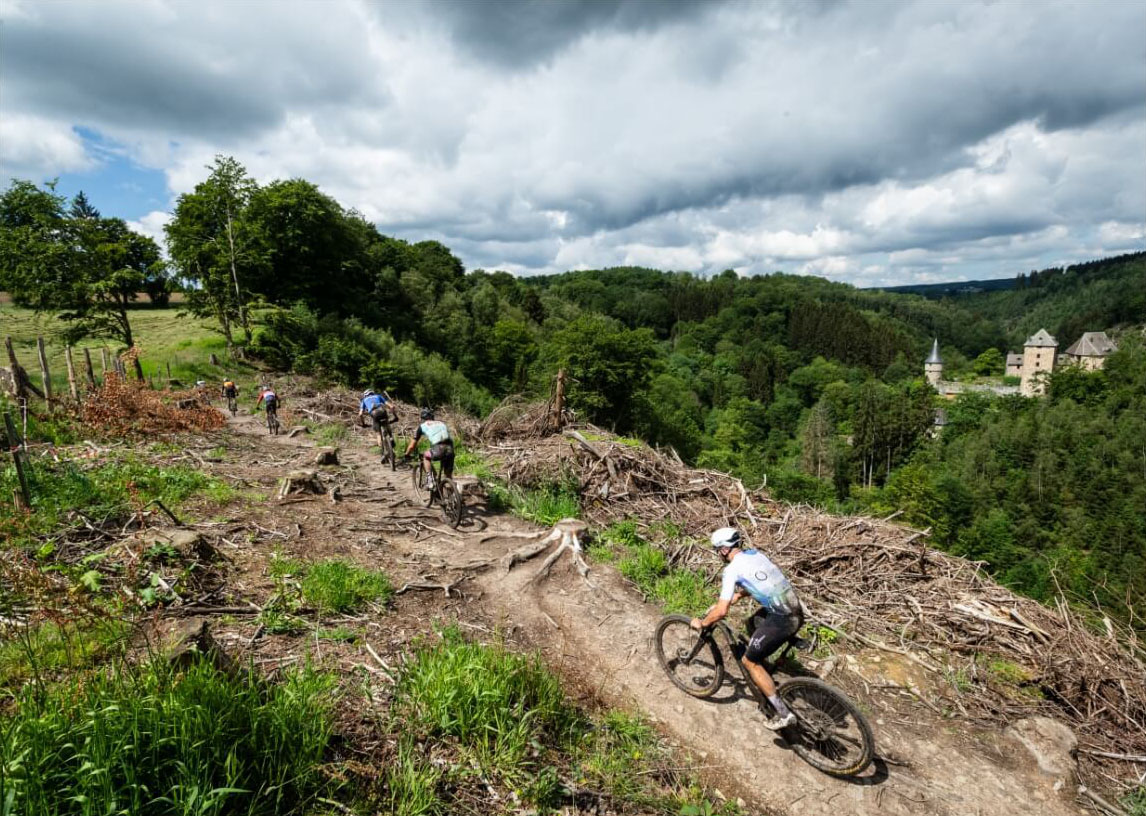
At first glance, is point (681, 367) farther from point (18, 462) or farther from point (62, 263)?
point (18, 462)

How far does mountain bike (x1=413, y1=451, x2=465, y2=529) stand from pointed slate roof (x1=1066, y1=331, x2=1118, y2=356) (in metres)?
172

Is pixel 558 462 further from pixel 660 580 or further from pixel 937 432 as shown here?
pixel 937 432

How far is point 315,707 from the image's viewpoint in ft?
11.6

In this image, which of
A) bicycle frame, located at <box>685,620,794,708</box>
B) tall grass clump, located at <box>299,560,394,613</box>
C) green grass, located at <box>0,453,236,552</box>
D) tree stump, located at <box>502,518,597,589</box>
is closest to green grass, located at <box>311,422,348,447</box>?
green grass, located at <box>0,453,236,552</box>

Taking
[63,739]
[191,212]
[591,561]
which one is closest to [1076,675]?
[591,561]

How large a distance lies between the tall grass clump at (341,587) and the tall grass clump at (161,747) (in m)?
2.31

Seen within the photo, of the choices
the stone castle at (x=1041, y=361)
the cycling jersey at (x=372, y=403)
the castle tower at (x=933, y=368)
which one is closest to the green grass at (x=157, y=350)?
the cycling jersey at (x=372, y=403)

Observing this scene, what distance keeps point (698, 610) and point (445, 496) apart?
5072mm

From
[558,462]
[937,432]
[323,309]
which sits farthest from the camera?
[937,432]

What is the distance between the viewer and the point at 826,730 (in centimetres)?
461

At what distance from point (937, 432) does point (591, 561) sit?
11598 cm

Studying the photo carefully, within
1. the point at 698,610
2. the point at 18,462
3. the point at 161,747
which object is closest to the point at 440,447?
the point at 698,610

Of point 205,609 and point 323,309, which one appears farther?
point 323,309

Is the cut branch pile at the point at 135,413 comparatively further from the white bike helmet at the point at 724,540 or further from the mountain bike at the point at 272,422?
the white bike helmet at the point at 724,540
